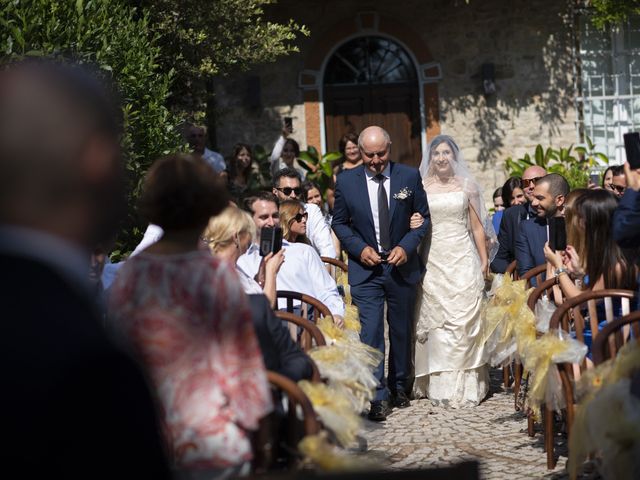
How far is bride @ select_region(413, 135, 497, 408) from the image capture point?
23.6 ft

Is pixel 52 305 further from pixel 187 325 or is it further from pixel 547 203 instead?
pixel 547 203

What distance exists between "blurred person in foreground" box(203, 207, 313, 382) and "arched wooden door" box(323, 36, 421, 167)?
10897 millimetres

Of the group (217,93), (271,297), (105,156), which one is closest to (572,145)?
(217,93)

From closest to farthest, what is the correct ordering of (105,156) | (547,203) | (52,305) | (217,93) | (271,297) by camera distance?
(52,305) → (105,156) → (271,297) → (547,203) → (217,93)

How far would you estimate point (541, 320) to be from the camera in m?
5.23

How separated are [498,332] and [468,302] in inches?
55.9

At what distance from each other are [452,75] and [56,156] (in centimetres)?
1395

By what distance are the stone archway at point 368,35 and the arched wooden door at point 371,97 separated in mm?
185

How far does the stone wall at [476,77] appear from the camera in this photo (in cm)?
1456

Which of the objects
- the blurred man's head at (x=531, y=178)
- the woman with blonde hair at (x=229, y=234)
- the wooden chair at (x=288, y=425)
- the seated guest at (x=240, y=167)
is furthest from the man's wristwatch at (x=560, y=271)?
the seated guest at (x=240, y=167)

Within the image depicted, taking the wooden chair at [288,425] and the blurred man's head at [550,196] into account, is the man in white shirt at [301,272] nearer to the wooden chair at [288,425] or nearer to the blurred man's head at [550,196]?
the blurred man's head at [550,196]

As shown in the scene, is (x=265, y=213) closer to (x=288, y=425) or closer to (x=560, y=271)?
(x=560, y=271)

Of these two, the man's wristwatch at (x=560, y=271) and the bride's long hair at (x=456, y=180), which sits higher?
the bride's long hair at (x=456, y=180)

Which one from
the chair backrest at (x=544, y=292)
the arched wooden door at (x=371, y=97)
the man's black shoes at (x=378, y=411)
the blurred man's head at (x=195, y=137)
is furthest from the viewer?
the arched wooden door at (x=371, y=97)
